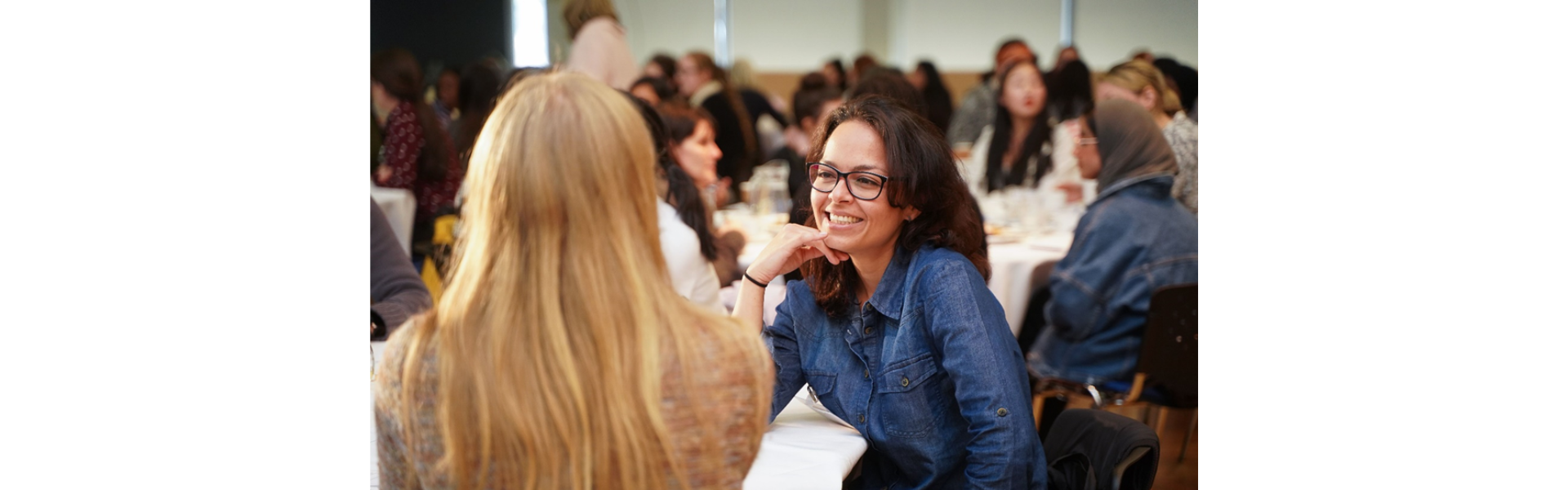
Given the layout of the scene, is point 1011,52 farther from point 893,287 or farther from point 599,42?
point 893,287

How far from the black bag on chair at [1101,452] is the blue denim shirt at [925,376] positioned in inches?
4.7

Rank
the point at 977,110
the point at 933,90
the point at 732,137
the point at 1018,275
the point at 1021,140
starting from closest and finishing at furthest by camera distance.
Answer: the point at 1018,275, the point at 1021,140, the point at 732,137, the point at 977,110, the point at 933,90

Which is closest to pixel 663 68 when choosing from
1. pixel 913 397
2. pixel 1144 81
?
pixel 1144 81

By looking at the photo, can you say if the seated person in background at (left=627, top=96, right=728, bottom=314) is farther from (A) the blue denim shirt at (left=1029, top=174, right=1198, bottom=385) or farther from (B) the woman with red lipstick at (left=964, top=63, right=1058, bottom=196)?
(B) the woman with red lipstick at (left=964, top=63, right=1058, bottom=196)

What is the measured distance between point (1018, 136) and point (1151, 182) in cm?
205

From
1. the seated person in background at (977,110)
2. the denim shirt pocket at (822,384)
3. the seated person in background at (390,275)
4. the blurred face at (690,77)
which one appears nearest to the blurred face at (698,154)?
the seated person in background at (390,275)

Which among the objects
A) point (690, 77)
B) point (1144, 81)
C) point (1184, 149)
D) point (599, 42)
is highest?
point (690, 77)

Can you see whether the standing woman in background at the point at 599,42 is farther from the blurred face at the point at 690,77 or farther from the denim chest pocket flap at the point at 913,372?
the blurred face at the point at 690,77

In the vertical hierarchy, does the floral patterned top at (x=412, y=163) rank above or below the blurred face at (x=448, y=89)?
below

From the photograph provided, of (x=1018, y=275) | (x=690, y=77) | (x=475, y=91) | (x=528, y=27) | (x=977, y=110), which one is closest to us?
Answer: (x=1018, y=275)

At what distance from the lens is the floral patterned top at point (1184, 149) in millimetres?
3146

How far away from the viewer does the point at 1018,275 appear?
12.1 ft
